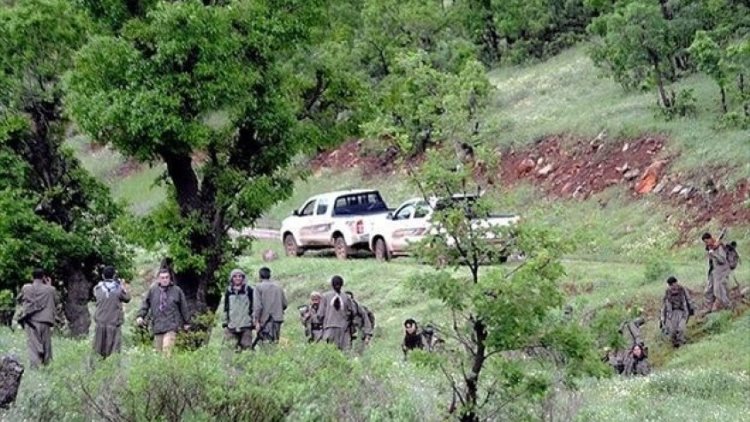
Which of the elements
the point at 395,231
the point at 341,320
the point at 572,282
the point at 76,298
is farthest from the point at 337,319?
the point at 395,231

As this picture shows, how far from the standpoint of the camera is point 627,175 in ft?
111

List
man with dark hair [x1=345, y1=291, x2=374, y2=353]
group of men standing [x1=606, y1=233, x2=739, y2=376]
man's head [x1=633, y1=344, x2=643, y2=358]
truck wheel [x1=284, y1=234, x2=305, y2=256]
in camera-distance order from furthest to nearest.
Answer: truck wheel [x1=284, y1=234, x2=305, y2=256] < group of men standing [x1=606, y1=233, x2=739, y2=376] < man's head [x1=633, y1=344, x2=643, y2=358] < man with dark hair [x1=345, y1=291, x2=374, y2=353]

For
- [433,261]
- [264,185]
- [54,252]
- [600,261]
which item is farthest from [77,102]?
[600,261]

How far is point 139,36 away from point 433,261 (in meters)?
9.45

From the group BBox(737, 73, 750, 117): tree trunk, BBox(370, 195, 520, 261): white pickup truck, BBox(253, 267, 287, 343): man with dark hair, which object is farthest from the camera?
BBox(737, 73, 750, 117): tree trunk

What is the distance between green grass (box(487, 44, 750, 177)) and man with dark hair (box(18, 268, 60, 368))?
39.2ft

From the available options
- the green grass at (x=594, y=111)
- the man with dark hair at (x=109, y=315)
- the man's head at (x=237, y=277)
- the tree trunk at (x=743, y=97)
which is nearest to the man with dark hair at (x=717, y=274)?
the green grass at (x=594, y=111)

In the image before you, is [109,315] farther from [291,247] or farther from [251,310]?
[291,247]

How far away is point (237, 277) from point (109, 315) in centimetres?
175

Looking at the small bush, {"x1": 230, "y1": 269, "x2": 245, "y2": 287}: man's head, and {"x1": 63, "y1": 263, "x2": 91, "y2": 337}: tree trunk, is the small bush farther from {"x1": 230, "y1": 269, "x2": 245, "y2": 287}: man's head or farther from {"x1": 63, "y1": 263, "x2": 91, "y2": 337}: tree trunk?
{"x1": 63, "y1": 263, "x2": 91, "y2": 337}: tree trunk

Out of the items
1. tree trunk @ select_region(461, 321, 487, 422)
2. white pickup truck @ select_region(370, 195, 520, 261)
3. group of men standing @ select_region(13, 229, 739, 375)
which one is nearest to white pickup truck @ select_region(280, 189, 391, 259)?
white pickup truck @ select_region(370, 195, 520, 261)

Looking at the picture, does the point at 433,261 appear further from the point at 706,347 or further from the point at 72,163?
the point at 72,163

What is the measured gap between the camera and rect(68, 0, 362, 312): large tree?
18.5 metres

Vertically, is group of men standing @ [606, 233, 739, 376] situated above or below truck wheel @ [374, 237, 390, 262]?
below
